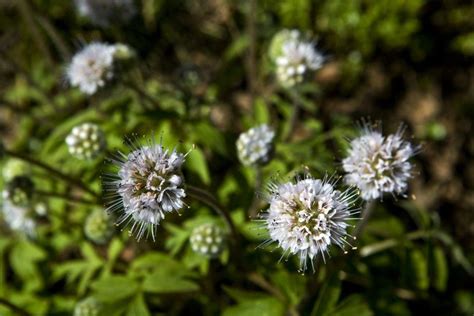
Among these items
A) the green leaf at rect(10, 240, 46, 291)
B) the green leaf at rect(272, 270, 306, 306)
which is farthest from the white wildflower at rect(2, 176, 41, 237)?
the green leaf at rect(272, 270, 306, 306)

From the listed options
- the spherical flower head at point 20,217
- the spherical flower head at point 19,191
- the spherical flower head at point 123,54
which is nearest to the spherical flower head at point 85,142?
the spherical flower head at point 19,191

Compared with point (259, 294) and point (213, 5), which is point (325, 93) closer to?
point (213, 5)

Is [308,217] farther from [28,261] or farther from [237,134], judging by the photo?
[28,261]

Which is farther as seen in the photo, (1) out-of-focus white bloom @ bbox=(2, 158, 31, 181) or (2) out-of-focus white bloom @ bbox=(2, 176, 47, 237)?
(1) out-of-focus white bloom @ bbox=(2, 158, 31, 181)

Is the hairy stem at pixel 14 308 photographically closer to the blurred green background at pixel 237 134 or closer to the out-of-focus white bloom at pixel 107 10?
the blurred green background at pixel 237 134

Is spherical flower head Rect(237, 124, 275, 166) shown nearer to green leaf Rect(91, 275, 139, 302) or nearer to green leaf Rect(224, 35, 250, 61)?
green leaf Rect(91, 275, 139, 302)

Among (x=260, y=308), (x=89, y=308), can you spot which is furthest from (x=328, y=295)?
(x=89, y=308)
